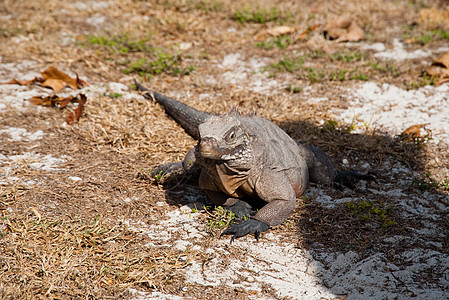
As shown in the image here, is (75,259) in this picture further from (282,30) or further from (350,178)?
(282,30)

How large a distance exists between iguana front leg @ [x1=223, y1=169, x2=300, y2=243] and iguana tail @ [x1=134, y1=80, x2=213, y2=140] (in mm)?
1479

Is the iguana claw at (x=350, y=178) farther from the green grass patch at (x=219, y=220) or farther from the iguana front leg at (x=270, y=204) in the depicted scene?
the green grass patch at (x=219, y=220)

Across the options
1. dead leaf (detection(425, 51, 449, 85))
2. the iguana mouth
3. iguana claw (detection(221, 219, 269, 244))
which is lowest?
iguana claw (detection(221, 219, 269, 244))

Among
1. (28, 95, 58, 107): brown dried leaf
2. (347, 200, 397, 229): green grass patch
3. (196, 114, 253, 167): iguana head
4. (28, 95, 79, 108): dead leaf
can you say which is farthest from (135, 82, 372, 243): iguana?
(28, 95, 58, 107): brown dried leaf

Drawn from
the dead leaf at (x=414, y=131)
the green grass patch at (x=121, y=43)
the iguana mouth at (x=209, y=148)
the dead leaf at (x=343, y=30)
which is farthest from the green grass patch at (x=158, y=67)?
the iguana mouth at (x=209, y=148)

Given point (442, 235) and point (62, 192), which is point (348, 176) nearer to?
point (442, 235)

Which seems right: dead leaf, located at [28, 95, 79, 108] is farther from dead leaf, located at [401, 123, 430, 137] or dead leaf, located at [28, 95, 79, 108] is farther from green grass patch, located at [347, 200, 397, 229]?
dead leaf, located at [401, 123, 430, 137]

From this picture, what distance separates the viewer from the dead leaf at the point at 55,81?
634 centimetres

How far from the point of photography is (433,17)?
820cm

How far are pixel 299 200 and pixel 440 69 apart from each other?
368 centimetres

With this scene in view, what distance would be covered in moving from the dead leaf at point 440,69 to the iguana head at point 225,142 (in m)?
4.11

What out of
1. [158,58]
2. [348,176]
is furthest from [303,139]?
[158,58]

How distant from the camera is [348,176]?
475 centimetres

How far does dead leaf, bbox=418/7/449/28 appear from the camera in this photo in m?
7.96
